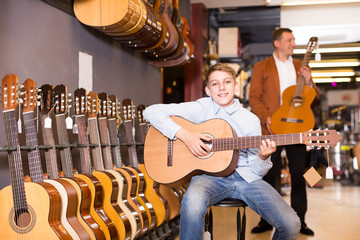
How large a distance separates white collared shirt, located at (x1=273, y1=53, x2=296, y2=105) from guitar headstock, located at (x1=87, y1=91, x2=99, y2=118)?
1673mm

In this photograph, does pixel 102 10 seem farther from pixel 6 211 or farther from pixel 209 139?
pixel 6 211

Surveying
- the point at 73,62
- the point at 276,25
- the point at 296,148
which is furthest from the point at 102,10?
the point at 276,25

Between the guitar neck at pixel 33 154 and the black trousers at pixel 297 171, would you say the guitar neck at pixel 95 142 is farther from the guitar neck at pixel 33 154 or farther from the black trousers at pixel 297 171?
the black trousers at pixel 297 171

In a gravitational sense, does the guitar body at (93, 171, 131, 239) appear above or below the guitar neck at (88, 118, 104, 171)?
below

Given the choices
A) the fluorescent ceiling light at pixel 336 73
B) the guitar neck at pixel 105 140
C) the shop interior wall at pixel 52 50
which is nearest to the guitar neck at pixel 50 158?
the shop interior wall at pixel 52 50

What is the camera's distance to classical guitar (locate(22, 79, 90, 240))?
205cm

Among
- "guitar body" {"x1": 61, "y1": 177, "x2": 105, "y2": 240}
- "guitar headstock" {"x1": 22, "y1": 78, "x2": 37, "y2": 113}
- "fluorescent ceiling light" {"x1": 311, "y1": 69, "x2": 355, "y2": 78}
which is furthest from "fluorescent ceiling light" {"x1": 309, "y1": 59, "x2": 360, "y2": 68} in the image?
"guitar headstock" {"x1": 22, "y1": 78, "x2": 37, "y2": 113}

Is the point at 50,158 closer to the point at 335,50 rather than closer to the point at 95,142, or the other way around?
the point at 95,142

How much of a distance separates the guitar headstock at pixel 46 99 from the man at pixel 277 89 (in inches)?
71.3

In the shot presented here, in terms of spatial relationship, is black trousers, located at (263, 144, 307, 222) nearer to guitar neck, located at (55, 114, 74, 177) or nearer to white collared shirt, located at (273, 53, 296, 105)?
white collared shirt, located at (273, 53, 296, 105)

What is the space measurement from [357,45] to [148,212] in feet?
18.2

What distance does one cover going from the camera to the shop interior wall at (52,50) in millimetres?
2279

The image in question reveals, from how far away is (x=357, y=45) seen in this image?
6.96 meters

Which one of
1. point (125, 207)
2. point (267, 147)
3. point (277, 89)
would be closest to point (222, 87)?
point (267, 147)
